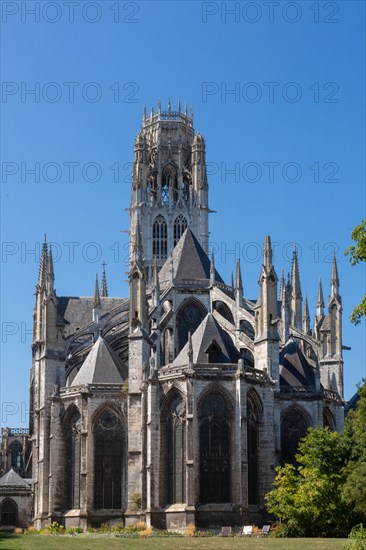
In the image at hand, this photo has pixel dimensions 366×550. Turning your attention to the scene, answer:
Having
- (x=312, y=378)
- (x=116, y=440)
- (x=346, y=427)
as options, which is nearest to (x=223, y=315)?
(x=312, y=378)

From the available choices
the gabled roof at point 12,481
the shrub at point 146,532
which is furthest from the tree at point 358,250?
the gabled roof at point 12,481

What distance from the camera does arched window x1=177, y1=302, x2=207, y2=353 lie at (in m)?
70.4

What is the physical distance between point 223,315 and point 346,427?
790 inches

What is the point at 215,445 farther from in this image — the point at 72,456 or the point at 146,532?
the point at 72,456

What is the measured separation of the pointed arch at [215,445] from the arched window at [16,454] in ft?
117

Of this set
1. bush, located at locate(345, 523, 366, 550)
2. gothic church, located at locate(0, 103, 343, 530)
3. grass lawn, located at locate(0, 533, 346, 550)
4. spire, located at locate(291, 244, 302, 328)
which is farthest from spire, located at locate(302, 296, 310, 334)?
bush, located at locate(345, 523, 366, 550)

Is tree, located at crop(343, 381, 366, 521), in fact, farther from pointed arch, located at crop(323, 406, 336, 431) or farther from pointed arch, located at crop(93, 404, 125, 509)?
pointed arch, located at crop(93, 404, 125, 509)

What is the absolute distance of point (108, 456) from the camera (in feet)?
201

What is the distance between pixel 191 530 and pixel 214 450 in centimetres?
491

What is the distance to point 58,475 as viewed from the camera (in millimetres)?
62156

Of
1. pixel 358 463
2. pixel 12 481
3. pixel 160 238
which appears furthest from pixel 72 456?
pixel 160 238

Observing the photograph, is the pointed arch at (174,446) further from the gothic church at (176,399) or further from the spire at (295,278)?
the spire at (295,278)

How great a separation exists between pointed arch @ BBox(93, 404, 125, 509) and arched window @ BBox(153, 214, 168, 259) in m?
39.8

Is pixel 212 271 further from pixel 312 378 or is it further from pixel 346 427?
pixel 346 427
